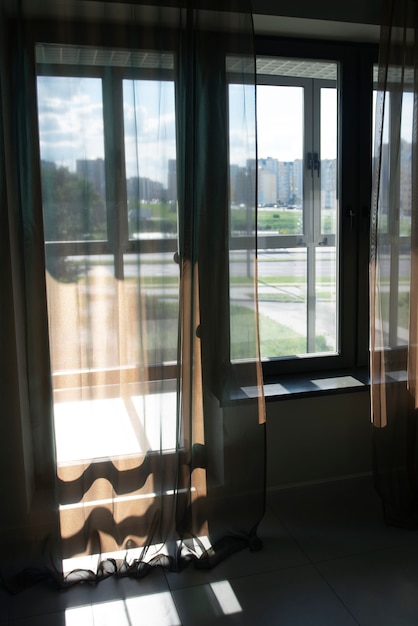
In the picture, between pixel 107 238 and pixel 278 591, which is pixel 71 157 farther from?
pixel 278 591

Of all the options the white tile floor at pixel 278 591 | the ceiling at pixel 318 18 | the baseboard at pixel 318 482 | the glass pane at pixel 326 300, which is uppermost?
the ceiling at pixel 318 18

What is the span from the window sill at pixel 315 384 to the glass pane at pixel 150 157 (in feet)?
2.92

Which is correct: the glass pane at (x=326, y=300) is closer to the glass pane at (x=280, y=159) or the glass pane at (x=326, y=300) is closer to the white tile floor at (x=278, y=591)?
the glass pane at (x=280, y=159)

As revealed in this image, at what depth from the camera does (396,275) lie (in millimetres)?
2600

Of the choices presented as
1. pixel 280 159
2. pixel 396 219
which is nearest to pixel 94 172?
pixel 280 159

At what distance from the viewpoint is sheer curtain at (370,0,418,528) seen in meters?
2.46

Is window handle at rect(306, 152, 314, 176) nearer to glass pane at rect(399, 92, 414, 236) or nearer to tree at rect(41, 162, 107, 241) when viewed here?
glass pane at rect(399, 92, 414, 236)

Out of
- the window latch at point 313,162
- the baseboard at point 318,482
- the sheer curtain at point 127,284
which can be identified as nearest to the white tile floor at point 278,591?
the sheer curtain at point 127,284

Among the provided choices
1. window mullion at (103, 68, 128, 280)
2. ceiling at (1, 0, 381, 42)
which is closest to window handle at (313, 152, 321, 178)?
ceiling at (1, 0, 381, 42)

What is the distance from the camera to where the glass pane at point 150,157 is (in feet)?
7.02

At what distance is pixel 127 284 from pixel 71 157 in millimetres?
482

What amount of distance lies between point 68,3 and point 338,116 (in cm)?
132

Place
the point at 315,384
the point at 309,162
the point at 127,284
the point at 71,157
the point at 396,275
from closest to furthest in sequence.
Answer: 1. the point at 71,157
2. the point at 127,284
3. the point at 396,275
4. the point at 315,384
5. the point at 309,162

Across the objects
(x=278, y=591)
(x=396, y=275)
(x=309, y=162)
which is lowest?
(x=278, y=591)
